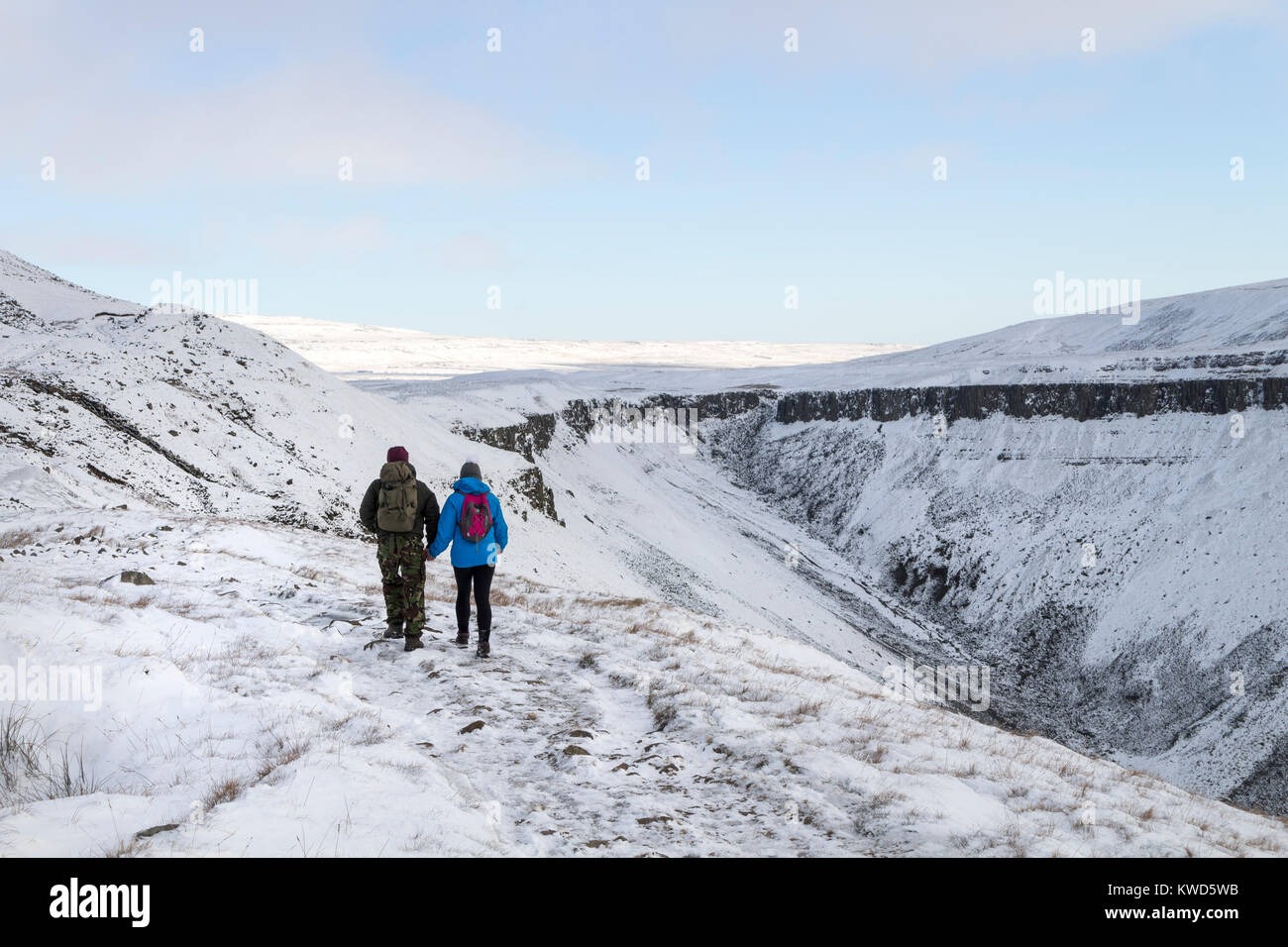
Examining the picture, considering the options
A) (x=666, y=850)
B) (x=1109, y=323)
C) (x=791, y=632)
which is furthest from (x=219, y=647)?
(x=1109, y=323)

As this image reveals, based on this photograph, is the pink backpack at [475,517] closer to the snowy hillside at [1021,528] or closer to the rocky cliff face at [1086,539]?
the snowy hillside at [1021,528]

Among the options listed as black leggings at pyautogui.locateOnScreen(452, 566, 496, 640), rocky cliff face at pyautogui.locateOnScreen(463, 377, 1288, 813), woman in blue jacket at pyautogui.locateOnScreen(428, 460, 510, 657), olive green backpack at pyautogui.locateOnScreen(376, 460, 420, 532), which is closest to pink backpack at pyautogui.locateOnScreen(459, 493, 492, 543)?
woman in blue jacket at pyautogui.locateOnScreen(428, 460, 510, 657)

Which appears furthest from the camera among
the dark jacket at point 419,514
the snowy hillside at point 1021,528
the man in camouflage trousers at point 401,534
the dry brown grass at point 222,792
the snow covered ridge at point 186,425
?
the snowy hillside at point 1021,528

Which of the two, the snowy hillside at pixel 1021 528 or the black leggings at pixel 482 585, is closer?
the black leggings at pixel 482 585

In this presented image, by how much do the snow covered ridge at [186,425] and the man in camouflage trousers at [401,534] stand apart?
40.4ft

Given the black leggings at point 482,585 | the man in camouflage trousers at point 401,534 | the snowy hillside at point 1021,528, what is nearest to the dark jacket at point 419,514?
the man in camouflage trousers at point 401,534

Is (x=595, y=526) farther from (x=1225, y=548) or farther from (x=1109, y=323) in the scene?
(x=1109, y=323)

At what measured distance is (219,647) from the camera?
8547mm

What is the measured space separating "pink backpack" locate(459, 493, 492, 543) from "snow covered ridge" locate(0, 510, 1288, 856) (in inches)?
67.1

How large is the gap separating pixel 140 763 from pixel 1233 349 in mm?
94147

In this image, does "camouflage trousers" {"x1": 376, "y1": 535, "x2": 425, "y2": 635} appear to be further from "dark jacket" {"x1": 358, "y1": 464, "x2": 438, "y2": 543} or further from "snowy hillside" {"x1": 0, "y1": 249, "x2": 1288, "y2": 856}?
"snowy hillside" {"x1": 0, "y1": 249, "x2": 1288, "y2": 856}

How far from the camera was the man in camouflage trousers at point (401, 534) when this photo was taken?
32.9ft

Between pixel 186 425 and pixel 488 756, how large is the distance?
85.9ft

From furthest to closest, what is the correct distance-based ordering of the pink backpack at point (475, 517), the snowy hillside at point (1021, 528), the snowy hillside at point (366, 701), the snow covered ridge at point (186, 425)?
the snowy hillside at point (1021, 528)
the snow covered ridge at point (186, 425)
the pink backpack at point (475, 517)
the snowy hillside at point (366, 701)
